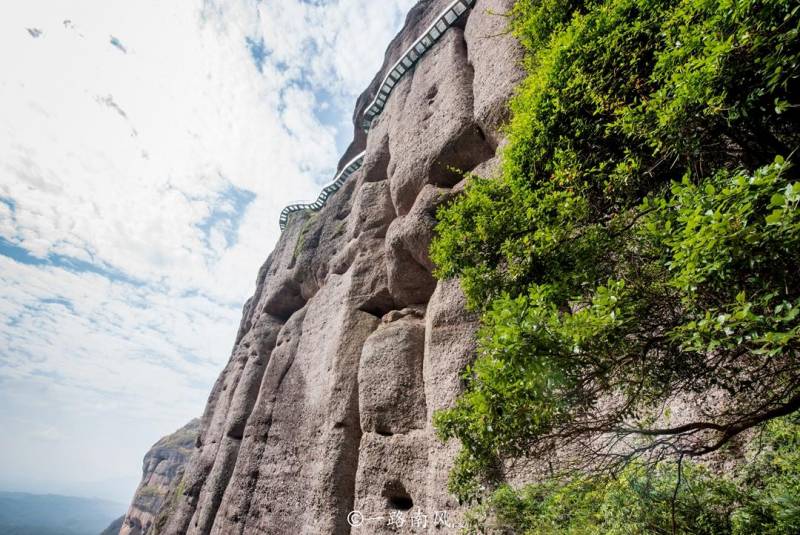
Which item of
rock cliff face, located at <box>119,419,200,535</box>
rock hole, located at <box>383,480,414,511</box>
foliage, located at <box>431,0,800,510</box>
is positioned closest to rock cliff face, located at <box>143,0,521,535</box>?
rock hole, located at <box>383,480,414,511</box>

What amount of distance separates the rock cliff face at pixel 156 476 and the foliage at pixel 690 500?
57.5 m

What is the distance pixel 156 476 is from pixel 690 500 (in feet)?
250

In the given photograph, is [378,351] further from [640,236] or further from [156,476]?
[156,476]

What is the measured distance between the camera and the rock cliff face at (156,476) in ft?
177

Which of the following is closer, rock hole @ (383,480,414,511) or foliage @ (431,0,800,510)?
foliage @ (431,0,800,510)

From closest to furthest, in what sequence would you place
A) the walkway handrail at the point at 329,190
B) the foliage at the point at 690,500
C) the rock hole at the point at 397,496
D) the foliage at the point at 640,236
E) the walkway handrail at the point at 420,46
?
the foliage at the point at 640,236
the foliage at the point at 690,500
the rock hole at the point at 397,496
the walkway handrail at the point at 420,46
the walkway handrail at the point at 329,190

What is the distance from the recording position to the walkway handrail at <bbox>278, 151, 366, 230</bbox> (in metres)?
23.2

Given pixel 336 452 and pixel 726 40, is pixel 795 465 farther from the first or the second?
pixel 336 452

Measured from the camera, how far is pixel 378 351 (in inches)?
470

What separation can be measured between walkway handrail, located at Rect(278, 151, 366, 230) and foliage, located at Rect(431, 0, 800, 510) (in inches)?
706

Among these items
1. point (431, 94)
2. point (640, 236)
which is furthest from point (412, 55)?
point (640, 236)

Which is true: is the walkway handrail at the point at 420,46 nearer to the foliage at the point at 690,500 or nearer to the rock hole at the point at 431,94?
the rock hole at the point at 431,94

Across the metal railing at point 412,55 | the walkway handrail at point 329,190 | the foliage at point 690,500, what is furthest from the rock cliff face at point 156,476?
the foliage at point 690,500

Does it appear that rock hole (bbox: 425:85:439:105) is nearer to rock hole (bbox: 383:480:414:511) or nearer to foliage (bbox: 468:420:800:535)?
rock hole (bbox: 383:480:414:511)
